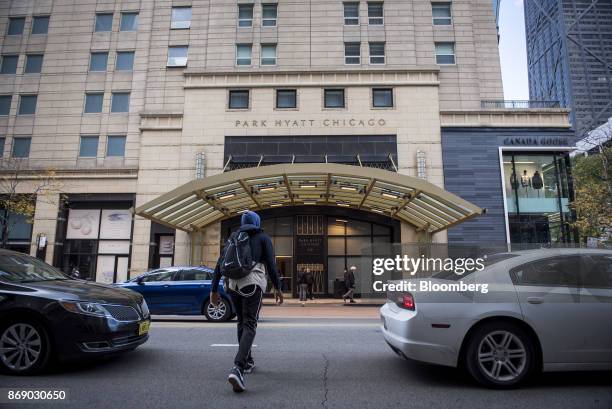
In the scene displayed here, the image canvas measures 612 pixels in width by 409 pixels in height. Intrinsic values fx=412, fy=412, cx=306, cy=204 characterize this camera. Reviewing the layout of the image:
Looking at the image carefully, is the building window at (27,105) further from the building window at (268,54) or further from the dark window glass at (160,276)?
the dark window glass at (160,276)

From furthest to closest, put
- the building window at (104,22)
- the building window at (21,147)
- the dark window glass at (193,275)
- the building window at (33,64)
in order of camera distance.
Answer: the building window at (104,22), the building window at (33,64), the building window at (21,147), the dark window glass at (193,275)

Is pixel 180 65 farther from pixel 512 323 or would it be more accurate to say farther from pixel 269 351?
pixel 512 323

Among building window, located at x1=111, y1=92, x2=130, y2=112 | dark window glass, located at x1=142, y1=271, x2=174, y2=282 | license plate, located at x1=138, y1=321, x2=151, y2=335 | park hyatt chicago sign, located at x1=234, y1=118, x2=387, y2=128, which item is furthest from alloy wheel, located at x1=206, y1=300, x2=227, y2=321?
building window, located at x1=111, y1=92, x2=130, y2=112

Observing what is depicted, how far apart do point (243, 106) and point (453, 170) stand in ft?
41.3

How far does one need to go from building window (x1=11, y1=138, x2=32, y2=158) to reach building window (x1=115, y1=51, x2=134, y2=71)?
286 inches

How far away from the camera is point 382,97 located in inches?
951

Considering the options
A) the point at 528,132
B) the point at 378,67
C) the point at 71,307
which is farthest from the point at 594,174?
the point at 71,307

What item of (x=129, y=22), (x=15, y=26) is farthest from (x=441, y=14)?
(x=15, y=26)

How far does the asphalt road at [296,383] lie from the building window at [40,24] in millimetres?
29529

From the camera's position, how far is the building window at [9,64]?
27359mm

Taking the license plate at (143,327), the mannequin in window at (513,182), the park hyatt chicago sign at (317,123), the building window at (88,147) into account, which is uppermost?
the park hyatt chicago sign at (317,123)

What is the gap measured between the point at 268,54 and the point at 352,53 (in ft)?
17.1

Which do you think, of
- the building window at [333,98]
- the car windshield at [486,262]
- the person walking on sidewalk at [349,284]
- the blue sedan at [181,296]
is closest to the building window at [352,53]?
the building window at [333,98]

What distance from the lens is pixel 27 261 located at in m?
6.09
